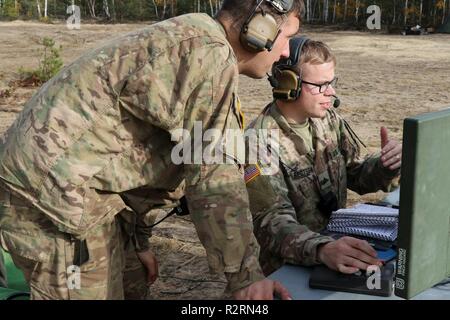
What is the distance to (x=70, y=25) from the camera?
83.9 ft

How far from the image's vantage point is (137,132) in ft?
6.66

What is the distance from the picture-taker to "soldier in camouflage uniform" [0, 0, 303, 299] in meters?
1.90

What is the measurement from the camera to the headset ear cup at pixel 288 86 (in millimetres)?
2760

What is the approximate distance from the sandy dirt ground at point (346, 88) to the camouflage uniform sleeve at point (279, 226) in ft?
5.48

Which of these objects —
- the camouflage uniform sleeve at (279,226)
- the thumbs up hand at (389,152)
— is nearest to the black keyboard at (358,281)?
the camouflage uniform sleeve at (279,226)

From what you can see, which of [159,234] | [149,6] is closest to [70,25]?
[149,6]

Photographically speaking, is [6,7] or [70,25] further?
[6,7]

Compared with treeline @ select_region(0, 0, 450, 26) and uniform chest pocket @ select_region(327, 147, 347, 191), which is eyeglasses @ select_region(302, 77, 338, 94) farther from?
treeline @ select_region(0, 0, 450, 26)

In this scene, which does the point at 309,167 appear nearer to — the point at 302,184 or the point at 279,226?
the point at 302,184

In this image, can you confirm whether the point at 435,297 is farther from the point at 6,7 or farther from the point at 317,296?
the point at 6,7

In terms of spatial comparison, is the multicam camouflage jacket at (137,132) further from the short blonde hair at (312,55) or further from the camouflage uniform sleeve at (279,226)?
the short blonde hair at (312,55)

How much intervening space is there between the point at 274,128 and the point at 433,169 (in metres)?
1.43

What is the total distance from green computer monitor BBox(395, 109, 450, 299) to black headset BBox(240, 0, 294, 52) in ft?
2.22

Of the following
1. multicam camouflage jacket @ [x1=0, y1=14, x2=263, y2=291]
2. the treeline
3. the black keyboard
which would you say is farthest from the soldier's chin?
the treeline
